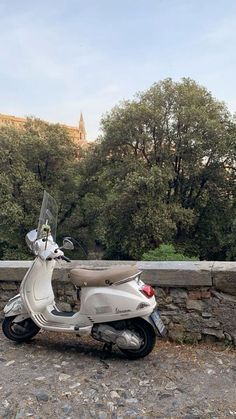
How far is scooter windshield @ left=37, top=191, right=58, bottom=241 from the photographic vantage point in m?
3.10

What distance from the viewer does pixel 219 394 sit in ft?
7.73

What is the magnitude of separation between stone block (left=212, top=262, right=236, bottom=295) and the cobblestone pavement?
49 cm

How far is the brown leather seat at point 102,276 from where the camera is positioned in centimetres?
275

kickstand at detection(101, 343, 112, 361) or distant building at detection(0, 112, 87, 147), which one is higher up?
→ distant building at detection(0, 112, 87, 147)

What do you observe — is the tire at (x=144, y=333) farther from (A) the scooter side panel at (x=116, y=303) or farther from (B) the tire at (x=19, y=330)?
(B) the tire at (x=19, y=330)

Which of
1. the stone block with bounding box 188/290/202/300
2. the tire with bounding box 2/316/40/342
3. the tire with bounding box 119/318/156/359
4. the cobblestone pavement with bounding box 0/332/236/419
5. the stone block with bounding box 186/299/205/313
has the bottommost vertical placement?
the cobblestone pavement with bounding box 0/332/236/419

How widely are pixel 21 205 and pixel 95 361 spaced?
52.6 ft

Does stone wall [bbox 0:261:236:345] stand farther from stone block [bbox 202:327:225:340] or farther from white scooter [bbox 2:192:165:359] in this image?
white scooter [bbox 2:192:165:359]

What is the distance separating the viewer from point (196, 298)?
315 centimetres

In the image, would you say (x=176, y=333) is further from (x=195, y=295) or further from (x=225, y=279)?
(x=225, y=279)

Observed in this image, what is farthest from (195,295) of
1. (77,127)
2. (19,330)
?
(77,127)

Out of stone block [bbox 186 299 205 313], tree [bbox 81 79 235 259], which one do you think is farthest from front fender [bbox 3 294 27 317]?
tree [bbox 81 79 235 259]

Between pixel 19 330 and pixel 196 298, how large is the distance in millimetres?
1531

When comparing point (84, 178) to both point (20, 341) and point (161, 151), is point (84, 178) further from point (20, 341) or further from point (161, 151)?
point (20, 341)
